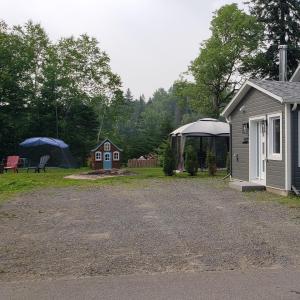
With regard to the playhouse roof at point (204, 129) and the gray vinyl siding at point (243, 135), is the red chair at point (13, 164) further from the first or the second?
the gray vinyl siding at point (243, 135)

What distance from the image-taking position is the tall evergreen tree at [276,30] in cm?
3362

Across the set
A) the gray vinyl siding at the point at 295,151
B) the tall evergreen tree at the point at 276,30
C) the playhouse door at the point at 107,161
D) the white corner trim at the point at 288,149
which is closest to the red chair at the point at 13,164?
the playhouse door at the point at 107,161

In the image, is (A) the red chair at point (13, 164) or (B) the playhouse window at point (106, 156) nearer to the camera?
(A) the red chair at point (13, 164)

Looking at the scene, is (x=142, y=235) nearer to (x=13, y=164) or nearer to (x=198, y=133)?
(x=198, y=133)

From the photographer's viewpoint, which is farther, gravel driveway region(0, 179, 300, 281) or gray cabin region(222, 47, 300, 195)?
gray cabin region(222, 47, 300, 195)

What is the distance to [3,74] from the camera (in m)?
30.9

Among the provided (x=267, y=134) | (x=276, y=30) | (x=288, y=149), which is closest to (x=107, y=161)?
(x=267, y=134)

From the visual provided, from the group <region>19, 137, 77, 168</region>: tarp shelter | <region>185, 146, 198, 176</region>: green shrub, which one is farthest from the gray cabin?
<region>19, 137, 77, 168</region>: tarp shelter

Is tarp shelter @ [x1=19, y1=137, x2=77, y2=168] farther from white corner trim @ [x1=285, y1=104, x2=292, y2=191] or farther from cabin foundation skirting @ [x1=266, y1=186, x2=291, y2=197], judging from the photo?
white corner trim @ [x1=285, y1=104, x2=292, y2=191]

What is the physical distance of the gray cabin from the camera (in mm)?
12336

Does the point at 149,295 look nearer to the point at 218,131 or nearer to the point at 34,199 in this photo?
the point at 34,199

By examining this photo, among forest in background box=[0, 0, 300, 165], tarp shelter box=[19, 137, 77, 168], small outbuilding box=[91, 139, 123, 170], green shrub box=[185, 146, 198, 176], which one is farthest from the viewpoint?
forest in background box=[0, 0, 300, 165]

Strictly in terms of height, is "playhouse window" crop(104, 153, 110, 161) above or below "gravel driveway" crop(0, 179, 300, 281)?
above

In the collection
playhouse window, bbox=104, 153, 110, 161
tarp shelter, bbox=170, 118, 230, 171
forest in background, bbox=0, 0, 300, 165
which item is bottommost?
playhouse window, bbox=104, 153, 110, 161
